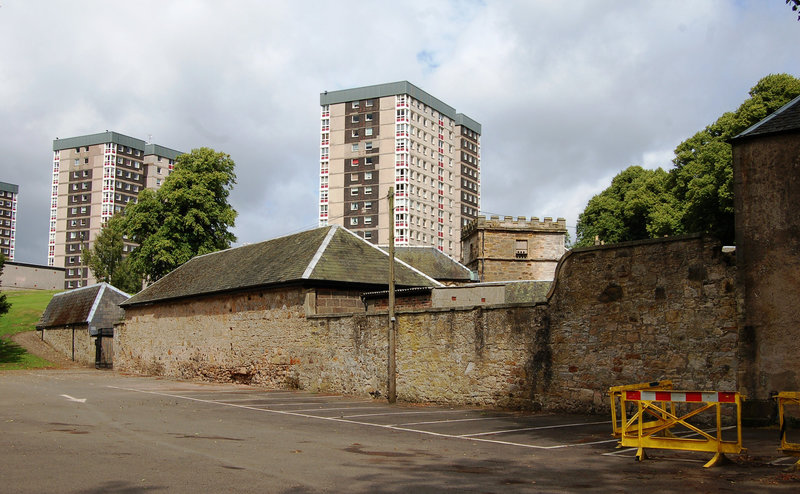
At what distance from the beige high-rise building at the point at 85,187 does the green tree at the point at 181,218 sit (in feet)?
243

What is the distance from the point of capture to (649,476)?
799 centimetres

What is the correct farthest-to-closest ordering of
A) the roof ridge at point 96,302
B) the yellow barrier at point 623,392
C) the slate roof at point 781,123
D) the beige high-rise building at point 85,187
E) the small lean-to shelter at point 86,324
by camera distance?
the beige high-rise building at point 85,187, the roof ridge at point 96,302, the small lean-to shelter at point 86,324, the slate roof at point 781,123, the yellow barrier at point 623,392

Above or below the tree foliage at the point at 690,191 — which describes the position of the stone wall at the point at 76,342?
below

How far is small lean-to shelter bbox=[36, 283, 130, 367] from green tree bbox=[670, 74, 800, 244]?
114 feet

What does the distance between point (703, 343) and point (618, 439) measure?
367 centimetres

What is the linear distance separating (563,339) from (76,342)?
38.4 m

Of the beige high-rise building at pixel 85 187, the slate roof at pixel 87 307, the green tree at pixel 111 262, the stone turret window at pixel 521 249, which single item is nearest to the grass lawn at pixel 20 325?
the slate roof at pixel 87 307

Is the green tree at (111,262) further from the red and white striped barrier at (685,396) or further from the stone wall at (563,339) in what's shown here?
the red and white striped barrier at (685,396)

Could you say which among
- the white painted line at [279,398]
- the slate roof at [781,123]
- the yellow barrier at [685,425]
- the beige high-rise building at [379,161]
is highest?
the beige high-rise building at [379,161]

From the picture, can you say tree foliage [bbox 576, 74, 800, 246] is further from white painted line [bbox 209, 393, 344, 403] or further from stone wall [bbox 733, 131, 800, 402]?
white painted line [bbox 209, 393, 344, 403]

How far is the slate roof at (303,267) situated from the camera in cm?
2489

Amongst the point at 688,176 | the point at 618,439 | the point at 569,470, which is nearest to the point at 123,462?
the point at 569,470

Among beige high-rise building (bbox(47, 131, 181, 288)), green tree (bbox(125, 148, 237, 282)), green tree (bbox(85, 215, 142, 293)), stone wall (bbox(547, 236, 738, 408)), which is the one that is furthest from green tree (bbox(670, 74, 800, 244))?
beige high-rise building (bbox(47, 131, 181, 288))

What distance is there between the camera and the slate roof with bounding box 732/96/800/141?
1307cm
